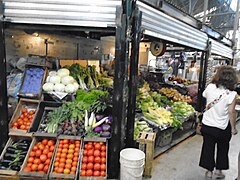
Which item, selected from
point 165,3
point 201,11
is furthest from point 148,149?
point 201,11

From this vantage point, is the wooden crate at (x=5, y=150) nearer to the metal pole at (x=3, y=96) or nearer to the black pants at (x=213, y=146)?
the metal pole at (x=3, y=96)

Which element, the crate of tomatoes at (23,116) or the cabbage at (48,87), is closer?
the crate of tomatoes at (23,116)

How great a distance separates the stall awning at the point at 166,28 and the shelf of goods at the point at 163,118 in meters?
1.44

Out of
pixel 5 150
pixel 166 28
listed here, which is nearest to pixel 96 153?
pixel 5 150

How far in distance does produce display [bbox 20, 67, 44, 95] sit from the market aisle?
7.56ft

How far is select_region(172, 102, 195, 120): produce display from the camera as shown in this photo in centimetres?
471

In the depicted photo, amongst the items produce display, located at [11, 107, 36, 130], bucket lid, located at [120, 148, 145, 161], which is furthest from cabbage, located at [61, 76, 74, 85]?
bucket lid, located at [120, 148, 145, 161]

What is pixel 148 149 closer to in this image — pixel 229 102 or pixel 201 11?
pixel 229 102

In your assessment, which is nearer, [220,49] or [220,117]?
[220,117]

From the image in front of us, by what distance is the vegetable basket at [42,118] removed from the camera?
9.62 feet

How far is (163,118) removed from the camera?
4117 millimetres

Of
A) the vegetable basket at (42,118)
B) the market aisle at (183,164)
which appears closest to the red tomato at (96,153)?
the vegetable basket at (42,118)

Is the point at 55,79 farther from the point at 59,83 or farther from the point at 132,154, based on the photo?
the point at 132,154

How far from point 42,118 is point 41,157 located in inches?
24.6
